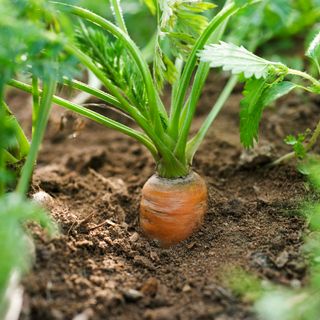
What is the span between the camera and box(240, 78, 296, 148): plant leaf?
5.17 ft

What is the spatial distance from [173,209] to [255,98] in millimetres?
441

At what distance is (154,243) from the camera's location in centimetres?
167

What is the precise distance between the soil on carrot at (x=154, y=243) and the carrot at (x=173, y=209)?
0.04 meters

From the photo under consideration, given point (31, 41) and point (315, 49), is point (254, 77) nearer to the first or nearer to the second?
point (315, 49)

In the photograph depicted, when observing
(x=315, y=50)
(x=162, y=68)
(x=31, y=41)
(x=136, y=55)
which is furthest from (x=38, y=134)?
(x=315, y=50)

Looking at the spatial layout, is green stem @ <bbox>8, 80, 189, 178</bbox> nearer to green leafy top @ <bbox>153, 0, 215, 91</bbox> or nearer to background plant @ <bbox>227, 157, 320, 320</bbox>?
green leafy top @ <bbox>153, 0, 215, 91</bbox>

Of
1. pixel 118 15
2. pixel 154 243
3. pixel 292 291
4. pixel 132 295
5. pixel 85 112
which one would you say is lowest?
pixel 154 243

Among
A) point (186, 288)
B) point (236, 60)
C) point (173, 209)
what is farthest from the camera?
A: point (173, 209)

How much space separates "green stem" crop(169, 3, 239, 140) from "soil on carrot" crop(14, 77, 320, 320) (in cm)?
33

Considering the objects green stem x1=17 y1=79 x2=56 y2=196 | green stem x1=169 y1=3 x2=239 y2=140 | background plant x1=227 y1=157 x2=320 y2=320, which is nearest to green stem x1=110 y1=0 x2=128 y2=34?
green stem x1=169 y1=3 x2=239 y2=140

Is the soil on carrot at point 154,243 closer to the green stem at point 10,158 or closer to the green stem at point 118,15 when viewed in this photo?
the green stem at point 10,158

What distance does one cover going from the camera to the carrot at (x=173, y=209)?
1.69 m

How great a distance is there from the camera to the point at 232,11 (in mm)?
1572

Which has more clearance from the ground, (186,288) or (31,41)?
(31,41)
